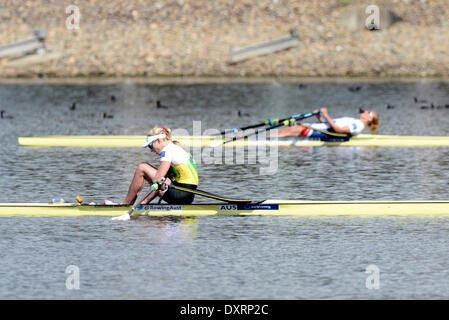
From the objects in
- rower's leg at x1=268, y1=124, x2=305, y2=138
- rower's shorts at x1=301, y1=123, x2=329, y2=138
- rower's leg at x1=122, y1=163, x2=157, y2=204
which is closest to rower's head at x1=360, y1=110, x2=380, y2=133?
rower's shorts at x1=301, y1=123, x2=329, y2=138

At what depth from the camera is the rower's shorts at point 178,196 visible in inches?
572

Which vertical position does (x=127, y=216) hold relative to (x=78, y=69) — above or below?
below

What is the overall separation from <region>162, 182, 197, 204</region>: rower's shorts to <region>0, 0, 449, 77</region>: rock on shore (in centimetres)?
3367

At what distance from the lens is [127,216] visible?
1427cm

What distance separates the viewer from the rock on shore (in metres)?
48.4

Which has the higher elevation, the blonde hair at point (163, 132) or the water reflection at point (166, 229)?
the blonde hair at point (163, 132)

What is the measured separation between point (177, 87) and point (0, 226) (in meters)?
28.7

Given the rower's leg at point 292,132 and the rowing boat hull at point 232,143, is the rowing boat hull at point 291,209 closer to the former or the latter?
the rowing boat hull at point 232,143

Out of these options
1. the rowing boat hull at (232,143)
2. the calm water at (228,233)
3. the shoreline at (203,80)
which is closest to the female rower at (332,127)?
the rowing boat hull at (232,143)

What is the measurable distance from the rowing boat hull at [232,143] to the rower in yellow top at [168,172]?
29.4 feet

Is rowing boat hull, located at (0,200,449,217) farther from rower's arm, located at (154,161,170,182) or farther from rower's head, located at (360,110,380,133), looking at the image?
rower's head, located at (360,110,380,133)

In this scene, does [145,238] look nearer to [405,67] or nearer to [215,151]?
[215,151]

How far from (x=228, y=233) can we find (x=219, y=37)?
3817 cm
